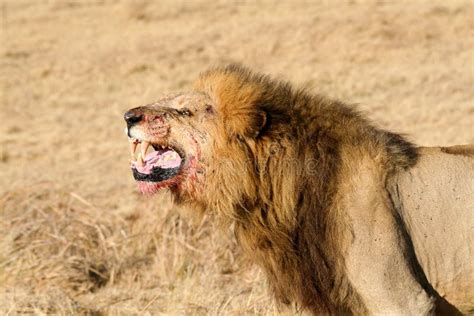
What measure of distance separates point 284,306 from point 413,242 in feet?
2.82

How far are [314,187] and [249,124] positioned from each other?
43cm

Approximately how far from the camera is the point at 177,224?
7.88 meters

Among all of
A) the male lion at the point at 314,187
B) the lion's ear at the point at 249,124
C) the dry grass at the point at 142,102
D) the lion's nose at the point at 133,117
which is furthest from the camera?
the dry grass at the point at 142,102

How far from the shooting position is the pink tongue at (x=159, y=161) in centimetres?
495

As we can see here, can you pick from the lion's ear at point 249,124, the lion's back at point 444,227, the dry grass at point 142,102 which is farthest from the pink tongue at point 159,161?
the lion's back at point 444,227

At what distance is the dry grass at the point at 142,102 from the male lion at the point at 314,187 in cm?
57

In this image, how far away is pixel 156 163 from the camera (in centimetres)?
498

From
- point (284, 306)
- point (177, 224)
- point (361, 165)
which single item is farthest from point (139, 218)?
point (361, 165)

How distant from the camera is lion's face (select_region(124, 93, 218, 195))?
16.0ft

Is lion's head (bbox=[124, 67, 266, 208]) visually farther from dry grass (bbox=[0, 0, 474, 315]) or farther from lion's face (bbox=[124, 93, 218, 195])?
dry grass (bbox=[0, 0, 474, 315])

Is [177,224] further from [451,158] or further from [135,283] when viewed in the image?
[451,158]

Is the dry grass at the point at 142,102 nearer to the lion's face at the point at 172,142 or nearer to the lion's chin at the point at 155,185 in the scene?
the lion's face at the point at 172,142

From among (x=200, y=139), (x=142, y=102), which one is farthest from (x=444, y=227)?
(x=142, y=102)

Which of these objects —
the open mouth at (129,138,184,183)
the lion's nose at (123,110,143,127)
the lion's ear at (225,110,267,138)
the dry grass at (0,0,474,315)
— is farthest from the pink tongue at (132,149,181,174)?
the dry grass at (0,0,474,315)
